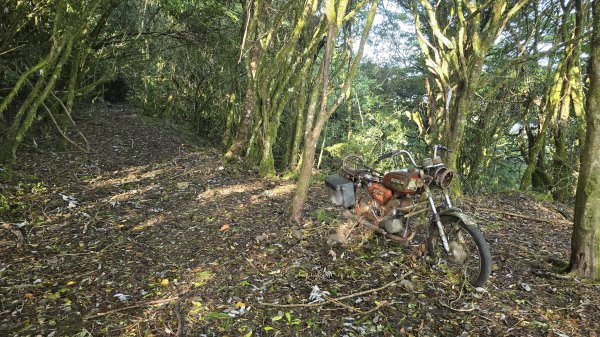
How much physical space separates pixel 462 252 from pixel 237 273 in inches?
101

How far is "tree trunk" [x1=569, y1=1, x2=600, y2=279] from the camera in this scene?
13.8 ft

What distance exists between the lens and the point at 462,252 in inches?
169

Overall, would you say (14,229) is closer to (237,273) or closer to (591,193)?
(237,273)

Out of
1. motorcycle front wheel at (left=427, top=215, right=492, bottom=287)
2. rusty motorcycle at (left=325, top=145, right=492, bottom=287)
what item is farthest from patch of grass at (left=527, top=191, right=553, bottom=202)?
motorcycle front wheel at (left=427, top=215, right=492, bottom=287)

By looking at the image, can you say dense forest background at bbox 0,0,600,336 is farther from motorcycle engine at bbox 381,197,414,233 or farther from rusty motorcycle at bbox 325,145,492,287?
motorcycle engine at bbox 381,197,414,233

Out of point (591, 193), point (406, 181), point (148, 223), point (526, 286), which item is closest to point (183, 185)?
point (148, 223)

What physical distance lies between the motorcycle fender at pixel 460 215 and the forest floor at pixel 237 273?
0.71 meters

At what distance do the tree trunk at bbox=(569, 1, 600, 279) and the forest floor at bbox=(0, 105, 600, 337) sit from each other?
0.29 metres

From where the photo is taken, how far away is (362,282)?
4379 mm

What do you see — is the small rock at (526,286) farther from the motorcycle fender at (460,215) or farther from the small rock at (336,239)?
the small rock at (336,239)

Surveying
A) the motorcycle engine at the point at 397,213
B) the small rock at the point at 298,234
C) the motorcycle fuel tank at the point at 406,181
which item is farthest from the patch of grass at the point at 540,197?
the small rock at the point at 298,234

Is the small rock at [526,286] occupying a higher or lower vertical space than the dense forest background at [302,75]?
lower

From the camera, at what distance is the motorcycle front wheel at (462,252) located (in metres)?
4.02

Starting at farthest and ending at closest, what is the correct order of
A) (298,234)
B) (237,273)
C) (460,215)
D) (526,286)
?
(298,234)
(237,273)
(526,286)
(460,215)
